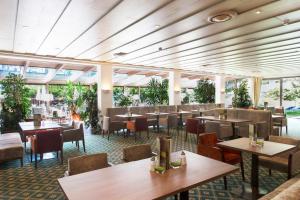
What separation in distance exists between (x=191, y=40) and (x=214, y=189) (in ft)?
11.3

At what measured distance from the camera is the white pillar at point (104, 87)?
8594 mm

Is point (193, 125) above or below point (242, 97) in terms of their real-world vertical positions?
below

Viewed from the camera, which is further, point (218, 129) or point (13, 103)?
point (13, 103)

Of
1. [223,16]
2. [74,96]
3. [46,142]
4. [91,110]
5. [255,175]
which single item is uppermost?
[223,16]

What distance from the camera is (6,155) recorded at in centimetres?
420

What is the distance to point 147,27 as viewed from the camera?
4.20 metres

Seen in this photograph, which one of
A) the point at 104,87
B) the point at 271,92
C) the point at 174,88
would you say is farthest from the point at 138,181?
the point at 271,92

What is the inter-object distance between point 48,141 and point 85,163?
2.58m

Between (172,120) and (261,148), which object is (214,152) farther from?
(172,120)

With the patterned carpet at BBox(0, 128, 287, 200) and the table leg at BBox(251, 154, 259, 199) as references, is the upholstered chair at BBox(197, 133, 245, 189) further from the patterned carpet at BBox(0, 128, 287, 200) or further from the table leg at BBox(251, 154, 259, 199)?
the table leg at BBox(251, 154, 259, 199)

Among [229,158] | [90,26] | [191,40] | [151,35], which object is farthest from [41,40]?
[229,158]

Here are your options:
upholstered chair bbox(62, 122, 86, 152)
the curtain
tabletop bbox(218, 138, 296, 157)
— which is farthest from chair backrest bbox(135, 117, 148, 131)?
the curtain

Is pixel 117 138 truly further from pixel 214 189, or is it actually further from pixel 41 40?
pixel 214 189

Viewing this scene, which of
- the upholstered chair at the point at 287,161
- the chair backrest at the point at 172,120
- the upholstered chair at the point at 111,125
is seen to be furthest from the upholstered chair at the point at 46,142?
the chair backrest at the point at 172,120
